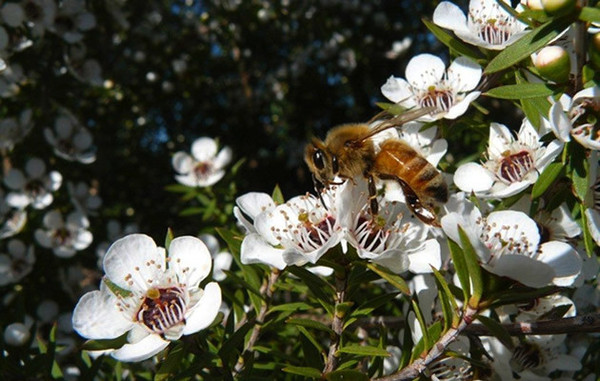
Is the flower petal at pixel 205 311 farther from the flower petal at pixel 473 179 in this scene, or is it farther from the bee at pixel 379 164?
the flower petal at pixel 473 179

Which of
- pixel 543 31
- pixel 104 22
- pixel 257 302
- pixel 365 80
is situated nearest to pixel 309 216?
pixel 257 302

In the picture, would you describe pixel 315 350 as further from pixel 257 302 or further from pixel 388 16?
pixel 388 16

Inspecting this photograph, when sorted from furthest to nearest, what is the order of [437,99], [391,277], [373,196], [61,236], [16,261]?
[61,236], [16,261], [437,99], [373,196], [391,277]

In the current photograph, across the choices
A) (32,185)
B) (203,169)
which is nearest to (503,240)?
(203,169)

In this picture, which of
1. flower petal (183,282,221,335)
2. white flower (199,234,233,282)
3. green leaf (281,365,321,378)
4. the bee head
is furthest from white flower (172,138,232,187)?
green leaf (281,365,321,378)

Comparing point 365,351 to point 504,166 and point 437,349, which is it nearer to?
point 437,349

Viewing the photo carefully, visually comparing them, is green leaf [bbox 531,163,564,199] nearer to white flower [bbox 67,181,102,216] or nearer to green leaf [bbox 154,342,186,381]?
green leaf [bbox 154,342,186,381]
